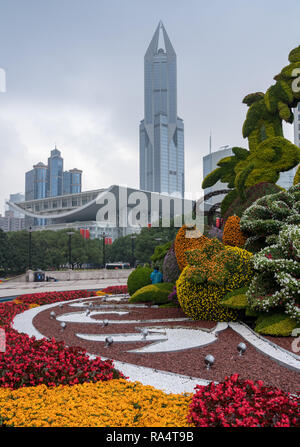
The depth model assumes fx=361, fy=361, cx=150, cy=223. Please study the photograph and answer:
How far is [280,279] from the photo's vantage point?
696 centimetres

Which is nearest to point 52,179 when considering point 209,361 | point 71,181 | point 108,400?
point 71,181

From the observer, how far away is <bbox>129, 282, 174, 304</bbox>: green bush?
11.5 m

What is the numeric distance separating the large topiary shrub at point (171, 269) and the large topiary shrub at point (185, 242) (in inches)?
20.9

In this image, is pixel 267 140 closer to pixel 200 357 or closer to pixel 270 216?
pixel 270 216

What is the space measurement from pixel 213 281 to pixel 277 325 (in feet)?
5.67

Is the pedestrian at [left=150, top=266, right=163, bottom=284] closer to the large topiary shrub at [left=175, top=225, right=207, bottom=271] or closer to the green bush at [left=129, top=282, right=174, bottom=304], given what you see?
the green bush at [left=129, top=282, right=174, bottom=304]

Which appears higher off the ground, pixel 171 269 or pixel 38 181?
pixel 38 181

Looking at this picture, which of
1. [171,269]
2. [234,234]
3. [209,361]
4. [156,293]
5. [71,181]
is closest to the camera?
[209,361]

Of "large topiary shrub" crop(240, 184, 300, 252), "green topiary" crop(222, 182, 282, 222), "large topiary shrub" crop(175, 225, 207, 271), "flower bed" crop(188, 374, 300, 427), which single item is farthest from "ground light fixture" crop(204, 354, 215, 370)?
"green topiary" crop(222, 182, 282, 222)

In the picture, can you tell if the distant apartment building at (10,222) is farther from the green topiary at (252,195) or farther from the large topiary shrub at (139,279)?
the green topiary at (252,195)

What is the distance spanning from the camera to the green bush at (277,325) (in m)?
6.79

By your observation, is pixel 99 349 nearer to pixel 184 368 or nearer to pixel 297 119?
pixel 184 368

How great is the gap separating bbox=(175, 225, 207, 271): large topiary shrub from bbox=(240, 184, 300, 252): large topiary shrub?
1495 millimetres
